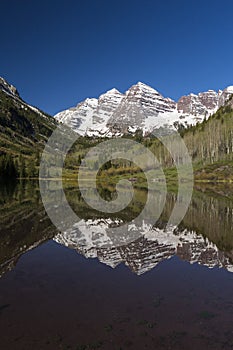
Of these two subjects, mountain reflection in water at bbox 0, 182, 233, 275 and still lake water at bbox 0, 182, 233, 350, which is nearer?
still lake water at bbox 0, 182, 233, 350

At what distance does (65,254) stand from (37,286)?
590 centimetres

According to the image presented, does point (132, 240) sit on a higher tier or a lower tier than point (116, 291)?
higher

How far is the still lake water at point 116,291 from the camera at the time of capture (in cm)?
885

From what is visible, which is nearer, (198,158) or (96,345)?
(96,345)

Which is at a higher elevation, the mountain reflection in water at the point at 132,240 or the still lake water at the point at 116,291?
the mountain reflection in water at the point at 132,240

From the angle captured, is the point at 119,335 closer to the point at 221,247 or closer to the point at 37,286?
the point at 37,286

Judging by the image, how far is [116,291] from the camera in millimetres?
12633

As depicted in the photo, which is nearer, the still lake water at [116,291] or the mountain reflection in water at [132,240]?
the still lake water at [116,291]

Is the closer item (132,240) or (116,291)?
(116,291)

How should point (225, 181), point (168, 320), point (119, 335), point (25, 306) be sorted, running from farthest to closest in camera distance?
point (225, 181), point (25, 306), point (168, 320), point (119, 335)

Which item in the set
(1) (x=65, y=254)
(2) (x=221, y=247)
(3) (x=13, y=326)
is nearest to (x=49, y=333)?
(3) (x=13, y=326)

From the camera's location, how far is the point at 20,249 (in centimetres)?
1919

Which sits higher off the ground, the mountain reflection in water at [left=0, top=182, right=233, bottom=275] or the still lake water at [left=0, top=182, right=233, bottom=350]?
the mountain reflection in water at [left=0, top=182, right=233, bottom=275]

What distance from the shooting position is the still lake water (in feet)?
29.1
